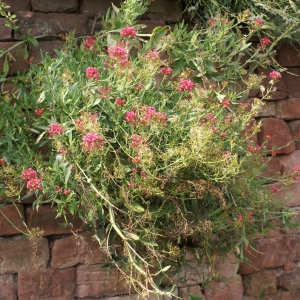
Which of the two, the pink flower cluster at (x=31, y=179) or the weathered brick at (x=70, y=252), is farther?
the weathered brick at (x=70, y=252)

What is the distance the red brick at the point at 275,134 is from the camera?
379cm

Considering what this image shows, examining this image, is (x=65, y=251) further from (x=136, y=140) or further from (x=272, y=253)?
(x=272, y=253)

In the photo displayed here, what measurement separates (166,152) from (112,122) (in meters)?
0.29

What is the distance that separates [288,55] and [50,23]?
155 cm

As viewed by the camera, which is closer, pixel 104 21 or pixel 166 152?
pixel 166 152

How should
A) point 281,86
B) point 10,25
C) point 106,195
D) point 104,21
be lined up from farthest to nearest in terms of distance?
1. point 281,86
2. point 104,21
3. point 10,25
4. point 106,195

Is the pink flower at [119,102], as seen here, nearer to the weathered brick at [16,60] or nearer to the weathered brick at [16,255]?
the weathered brick at [16,60]

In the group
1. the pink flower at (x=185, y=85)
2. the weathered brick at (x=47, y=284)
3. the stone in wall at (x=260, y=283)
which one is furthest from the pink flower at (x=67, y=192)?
the stone in wall at (x=260, y=283)

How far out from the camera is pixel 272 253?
12.6 feet

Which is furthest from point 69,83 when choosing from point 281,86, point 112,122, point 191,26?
point 281,86

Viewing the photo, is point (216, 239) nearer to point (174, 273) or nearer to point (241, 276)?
point (174, 273)

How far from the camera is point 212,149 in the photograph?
8.68 feet

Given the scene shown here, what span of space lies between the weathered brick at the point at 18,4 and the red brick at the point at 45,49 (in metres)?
0.19

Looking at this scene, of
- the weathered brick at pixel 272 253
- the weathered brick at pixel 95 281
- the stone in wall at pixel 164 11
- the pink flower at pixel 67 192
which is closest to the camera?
the pink flower at pixel 67 192
